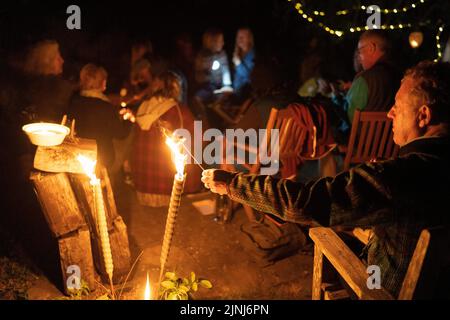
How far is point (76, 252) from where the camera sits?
3305 mm

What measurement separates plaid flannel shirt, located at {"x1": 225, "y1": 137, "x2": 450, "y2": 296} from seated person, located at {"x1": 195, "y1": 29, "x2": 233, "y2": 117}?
5.31 meters

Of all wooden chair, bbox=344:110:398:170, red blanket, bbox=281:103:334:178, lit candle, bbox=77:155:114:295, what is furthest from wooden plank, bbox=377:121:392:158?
lit candle, bbox=77:155:114:295

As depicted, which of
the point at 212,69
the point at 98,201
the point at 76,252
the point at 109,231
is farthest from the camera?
the point at 212,69

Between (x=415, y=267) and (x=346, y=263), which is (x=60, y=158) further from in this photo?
(x=415, y=267)

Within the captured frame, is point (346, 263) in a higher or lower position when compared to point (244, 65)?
lower

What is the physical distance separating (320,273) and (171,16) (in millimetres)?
9549

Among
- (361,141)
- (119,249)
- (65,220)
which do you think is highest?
(361,141)

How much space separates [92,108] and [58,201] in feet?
4.86

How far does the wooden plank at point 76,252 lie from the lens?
3.26m

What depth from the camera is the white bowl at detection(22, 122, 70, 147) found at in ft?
9.79

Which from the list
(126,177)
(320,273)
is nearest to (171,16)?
(126,177)

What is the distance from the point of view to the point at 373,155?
455 centimetres

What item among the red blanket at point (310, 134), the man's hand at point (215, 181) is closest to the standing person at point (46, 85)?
the red blanket at point (310, 134)

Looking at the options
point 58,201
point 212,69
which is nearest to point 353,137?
point 58,201
